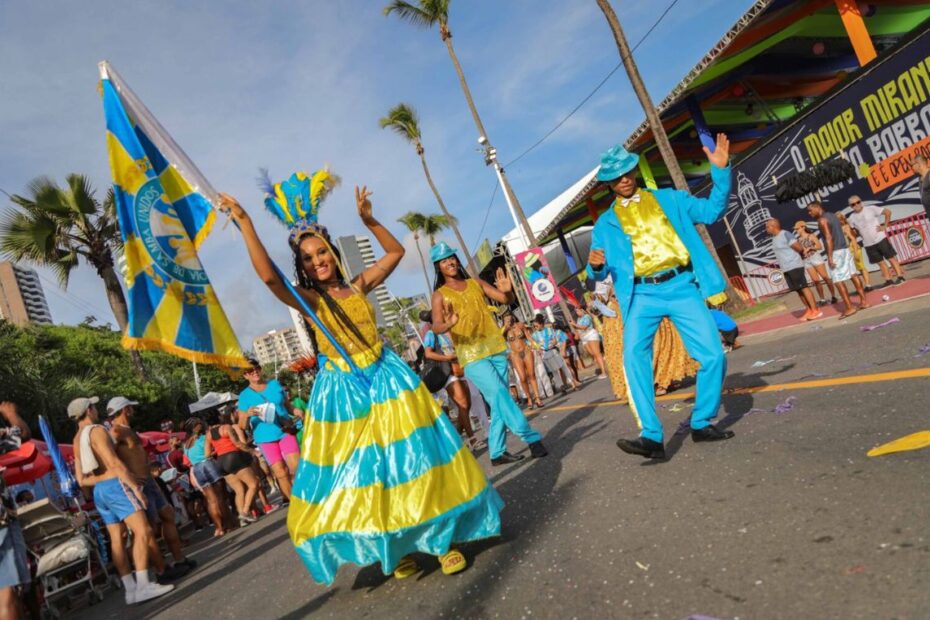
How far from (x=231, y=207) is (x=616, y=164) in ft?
7.96

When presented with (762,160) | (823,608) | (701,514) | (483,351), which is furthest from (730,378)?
(762,160)

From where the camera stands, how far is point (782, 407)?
4637 mm

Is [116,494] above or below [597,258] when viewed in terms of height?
below

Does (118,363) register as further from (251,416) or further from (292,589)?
(292,589)

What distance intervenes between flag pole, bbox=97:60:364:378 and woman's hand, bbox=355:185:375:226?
62cm

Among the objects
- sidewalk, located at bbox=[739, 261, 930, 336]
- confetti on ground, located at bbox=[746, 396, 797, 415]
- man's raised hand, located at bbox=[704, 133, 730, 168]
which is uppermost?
man's raised hand, located at bbox=[704, 133, 730, 168]

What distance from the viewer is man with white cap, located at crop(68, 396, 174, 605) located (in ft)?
19.3

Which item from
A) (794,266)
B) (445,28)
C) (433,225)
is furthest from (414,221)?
(794,266)

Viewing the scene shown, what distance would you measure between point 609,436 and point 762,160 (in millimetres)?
11411

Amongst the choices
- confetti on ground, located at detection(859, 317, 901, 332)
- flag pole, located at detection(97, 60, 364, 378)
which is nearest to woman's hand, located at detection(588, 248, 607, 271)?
flag pole, located at detection(97, 60, 364, 378)

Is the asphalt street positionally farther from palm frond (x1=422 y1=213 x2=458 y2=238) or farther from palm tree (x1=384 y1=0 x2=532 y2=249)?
palm frond (x1=422 y1=213 x2=458 y2=238)

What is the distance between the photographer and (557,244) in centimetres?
3759

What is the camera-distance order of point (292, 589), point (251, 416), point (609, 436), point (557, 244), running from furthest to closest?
1. point (557, 244)
2. point (251, 416)
3. point (609, 436)
4. point (292, 589)

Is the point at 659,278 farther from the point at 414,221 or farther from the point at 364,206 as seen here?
the point at 414,221
